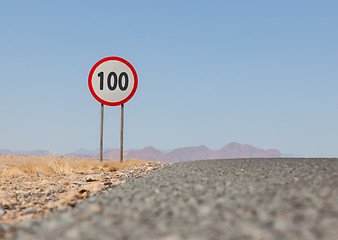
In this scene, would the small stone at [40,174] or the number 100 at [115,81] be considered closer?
the small stone at [40,174]

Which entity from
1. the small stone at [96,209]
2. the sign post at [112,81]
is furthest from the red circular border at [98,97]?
the small stone at [96,209]

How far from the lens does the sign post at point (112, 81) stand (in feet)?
41.6

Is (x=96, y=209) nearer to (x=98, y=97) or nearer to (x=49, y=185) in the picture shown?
→ (x=49, y=185)

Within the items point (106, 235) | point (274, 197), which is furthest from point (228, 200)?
point (106, 235)

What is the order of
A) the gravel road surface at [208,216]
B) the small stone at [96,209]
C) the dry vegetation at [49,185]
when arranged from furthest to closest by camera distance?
the dry vegetation at [49,185]
the small stone at [96,209]
the gravel road surface at [208,216]

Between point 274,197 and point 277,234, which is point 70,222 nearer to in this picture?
point 277,234

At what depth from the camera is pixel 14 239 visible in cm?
289

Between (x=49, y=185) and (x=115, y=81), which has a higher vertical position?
(x=115, y=81)

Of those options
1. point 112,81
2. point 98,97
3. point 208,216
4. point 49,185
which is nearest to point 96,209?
point 208,216

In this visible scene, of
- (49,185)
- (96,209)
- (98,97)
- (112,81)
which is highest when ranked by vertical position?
(112,81)

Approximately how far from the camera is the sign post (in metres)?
12.7

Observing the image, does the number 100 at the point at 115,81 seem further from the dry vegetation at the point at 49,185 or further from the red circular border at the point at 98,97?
the dry vegetation at the point at 49,185

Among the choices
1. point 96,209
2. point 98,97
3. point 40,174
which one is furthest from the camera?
point 98,97

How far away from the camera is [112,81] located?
1277 cm
